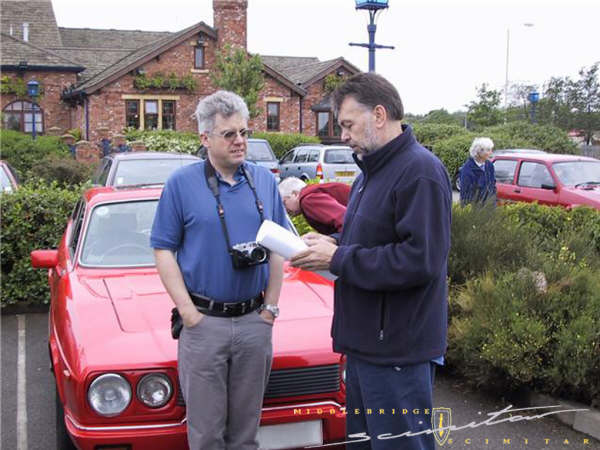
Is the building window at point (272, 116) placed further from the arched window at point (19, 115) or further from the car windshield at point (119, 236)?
the car windshield at point (119, 236)

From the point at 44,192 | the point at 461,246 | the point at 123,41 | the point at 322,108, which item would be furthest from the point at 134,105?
the point at 461,246

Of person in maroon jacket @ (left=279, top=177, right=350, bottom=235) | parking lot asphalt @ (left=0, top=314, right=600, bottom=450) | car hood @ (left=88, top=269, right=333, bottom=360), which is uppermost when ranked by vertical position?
person in maroon jacket @ (left=279, top=177, right=350, bottom=235)

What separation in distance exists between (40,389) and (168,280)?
284cm

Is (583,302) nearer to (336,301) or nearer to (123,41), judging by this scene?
(336,301)

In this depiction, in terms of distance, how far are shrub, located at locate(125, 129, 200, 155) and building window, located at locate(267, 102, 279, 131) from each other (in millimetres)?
7237

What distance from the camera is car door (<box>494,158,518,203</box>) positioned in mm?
13789

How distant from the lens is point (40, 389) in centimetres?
537

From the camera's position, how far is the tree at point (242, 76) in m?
31.9

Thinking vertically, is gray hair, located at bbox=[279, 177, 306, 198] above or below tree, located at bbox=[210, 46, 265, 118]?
below

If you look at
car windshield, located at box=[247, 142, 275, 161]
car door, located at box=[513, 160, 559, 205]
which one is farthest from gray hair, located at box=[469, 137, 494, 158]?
car windshield, located at box=[247, 142, 275, 161]

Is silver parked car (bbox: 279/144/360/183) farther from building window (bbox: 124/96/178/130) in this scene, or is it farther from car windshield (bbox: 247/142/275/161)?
building window (bbox: 124/96/178/130)

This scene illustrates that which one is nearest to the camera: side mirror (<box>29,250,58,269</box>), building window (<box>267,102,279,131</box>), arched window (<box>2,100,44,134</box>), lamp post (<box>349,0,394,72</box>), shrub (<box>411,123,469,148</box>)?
side mirror (<box>29,250,58,269</box>)

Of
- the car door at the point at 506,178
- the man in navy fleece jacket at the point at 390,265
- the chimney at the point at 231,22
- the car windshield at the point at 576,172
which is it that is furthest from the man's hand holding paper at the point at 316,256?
the chimney at the point at 231,22

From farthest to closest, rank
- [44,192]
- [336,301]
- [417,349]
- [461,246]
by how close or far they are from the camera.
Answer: [44,192]
[461,246]
[336,301]
[417,349]
